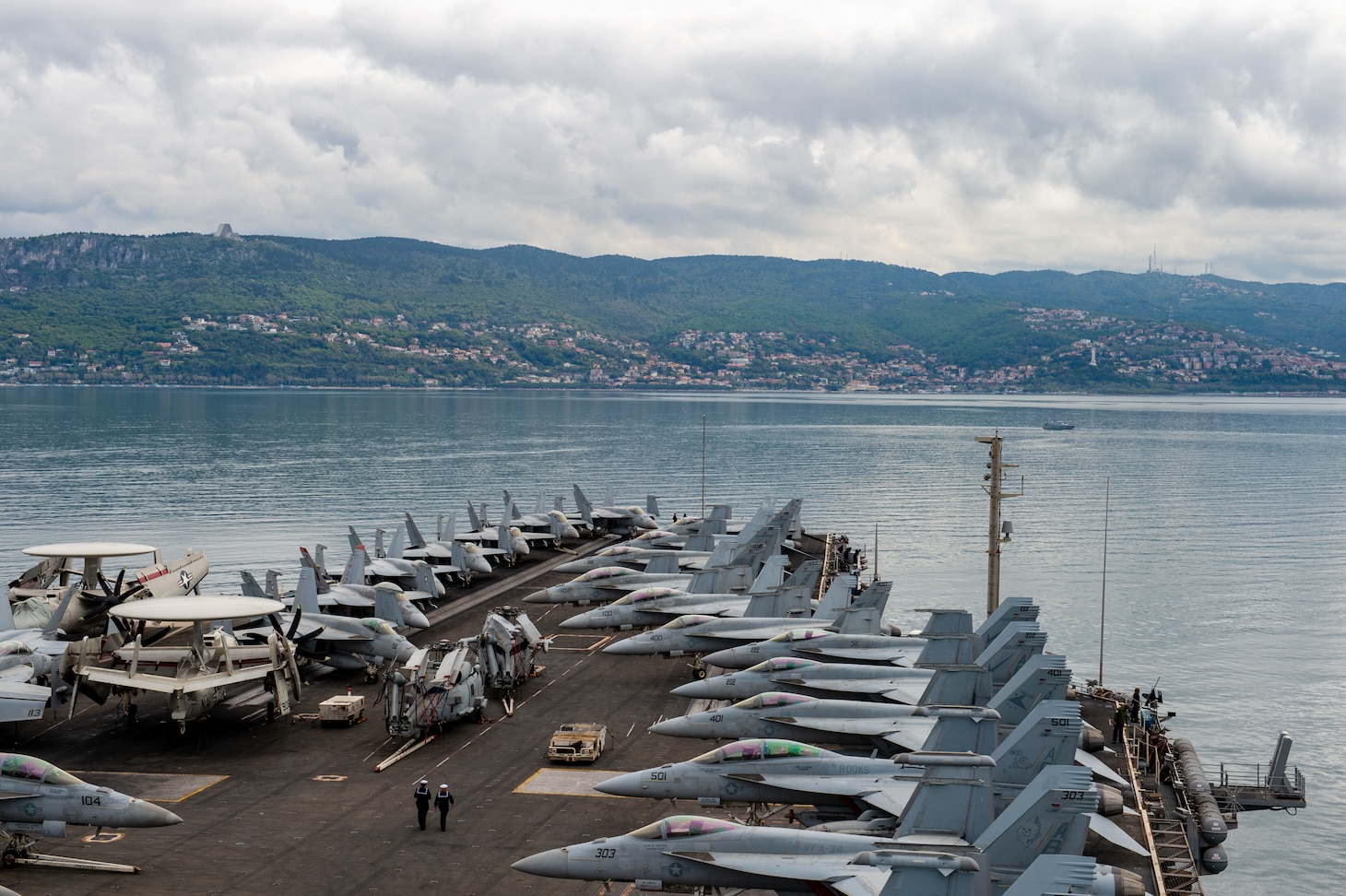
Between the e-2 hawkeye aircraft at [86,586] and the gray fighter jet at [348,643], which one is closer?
the gray fighter jet at [348,643]

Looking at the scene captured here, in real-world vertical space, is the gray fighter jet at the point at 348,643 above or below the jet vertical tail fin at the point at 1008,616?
below

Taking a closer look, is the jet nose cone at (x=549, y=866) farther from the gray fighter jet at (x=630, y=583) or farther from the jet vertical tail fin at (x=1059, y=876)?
the gray fighter jet at (x=630, y=583)

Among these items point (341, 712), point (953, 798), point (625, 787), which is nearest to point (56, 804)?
point (341, 712)

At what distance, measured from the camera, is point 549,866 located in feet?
81.6

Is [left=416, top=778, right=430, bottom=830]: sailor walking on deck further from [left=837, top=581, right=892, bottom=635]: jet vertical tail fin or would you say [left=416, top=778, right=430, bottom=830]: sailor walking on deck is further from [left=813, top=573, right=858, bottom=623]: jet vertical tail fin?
[left=813, top=573, right=858, bottom=623]: jet vertical tail fin

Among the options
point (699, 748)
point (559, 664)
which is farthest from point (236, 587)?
point (699, 748)

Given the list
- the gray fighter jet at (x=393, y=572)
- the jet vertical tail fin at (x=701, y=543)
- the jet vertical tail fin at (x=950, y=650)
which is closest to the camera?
the jet vertical tail fin at (x=950, y=650)

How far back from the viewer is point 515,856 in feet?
95.3

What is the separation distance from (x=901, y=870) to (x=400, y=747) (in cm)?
2404

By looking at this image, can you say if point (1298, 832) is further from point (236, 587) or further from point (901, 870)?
point (236, 587)

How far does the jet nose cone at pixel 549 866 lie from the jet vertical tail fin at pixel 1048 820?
31.1 ft

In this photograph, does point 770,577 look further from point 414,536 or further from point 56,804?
point 414,536

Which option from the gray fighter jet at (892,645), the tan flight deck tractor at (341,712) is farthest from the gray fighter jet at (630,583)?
the tan flight deck tractor at (341,712)

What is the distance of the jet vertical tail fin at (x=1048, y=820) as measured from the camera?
22859mm
